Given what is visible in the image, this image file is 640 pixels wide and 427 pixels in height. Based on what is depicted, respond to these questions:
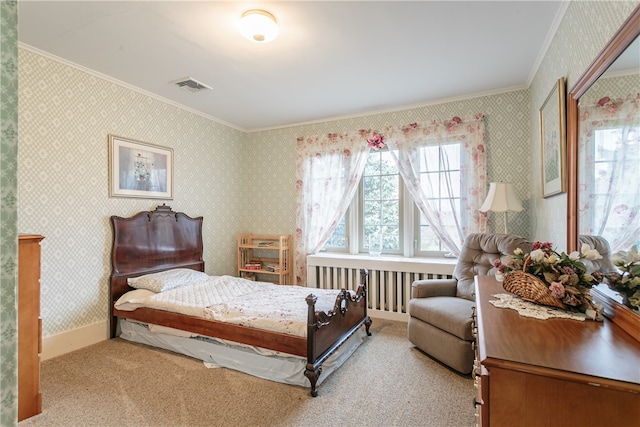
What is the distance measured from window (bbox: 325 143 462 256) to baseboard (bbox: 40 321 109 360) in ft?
8.85

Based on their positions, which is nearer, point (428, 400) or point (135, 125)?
point (428, 400)

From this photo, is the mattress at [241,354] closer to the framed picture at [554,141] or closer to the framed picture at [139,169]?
the framed picture at [139,169]

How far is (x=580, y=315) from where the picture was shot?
116 cm

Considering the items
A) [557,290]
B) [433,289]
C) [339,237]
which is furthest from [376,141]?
[557,290]

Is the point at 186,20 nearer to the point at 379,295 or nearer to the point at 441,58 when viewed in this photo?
the point at 441,58

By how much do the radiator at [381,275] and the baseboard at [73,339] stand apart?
2305 mm

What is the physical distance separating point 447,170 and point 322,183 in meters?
1.60

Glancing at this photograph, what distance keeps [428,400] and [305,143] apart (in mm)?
3325

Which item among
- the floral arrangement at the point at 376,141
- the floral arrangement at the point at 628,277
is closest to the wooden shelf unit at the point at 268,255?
the floral arrangement at the point at 376,141

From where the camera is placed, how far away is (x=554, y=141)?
2.11m

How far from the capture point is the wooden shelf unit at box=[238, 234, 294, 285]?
4271mm

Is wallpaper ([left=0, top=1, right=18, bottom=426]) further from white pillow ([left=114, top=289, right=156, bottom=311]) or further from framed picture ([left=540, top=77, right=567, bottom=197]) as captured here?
white pillow ([left=114, top=289, right=156, bottom=311])

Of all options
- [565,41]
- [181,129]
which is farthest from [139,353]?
[565,41]

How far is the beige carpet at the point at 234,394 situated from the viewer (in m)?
1.87
